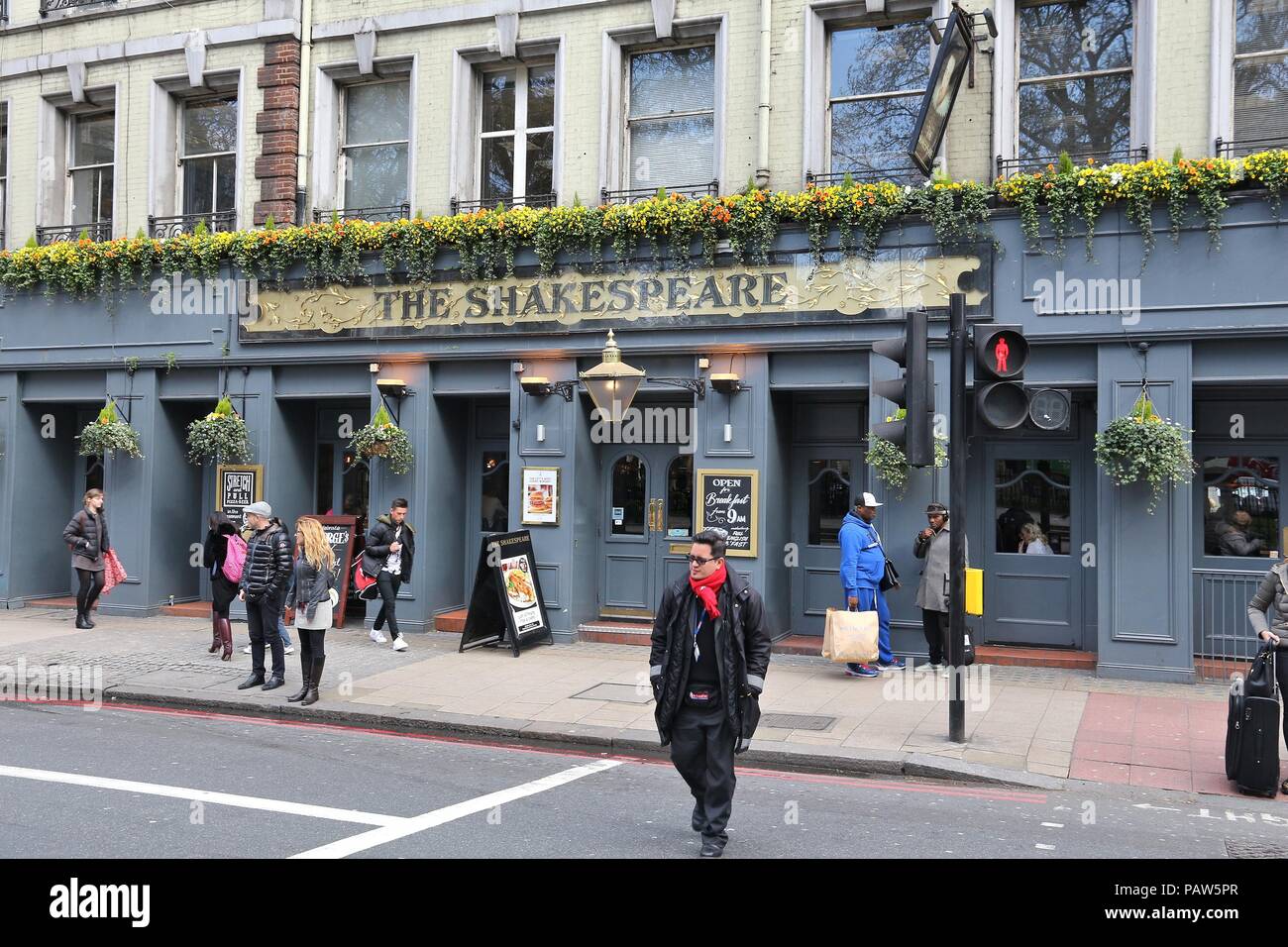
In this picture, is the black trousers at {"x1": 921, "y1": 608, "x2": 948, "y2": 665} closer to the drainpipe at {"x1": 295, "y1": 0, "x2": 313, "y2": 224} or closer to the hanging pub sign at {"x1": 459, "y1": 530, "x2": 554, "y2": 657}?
the hanging pub sign at {"x1": 459, "y1": 530, "x2": 554, "y2": 657}

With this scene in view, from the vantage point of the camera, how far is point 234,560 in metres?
12.3

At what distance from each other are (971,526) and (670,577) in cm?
363

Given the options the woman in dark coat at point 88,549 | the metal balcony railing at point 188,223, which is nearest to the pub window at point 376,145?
the metal balcony railing at point 188,223

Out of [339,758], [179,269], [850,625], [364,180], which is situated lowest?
[339,758]

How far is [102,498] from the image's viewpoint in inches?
591

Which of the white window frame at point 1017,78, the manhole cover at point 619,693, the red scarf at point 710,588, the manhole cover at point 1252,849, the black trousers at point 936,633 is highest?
the white window frame at point 1017,78

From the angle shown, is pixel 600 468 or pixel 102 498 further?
pixel 102 498

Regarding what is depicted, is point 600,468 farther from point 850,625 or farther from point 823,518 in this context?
point 850,625

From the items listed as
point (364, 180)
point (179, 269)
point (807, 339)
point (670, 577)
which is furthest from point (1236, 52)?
point (179, 269)

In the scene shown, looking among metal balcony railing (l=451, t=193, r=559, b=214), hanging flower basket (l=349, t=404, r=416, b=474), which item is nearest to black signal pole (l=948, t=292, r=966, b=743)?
metal balcony railing (l=451, t=193, r=559, b=214)

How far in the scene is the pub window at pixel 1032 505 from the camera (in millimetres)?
12305

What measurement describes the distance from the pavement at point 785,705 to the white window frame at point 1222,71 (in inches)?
224

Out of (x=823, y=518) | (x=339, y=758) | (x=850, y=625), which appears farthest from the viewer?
(x=823, y=518)

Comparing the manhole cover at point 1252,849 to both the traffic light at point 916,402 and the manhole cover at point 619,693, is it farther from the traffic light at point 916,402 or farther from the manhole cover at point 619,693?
the manhole cover at point 619,693
